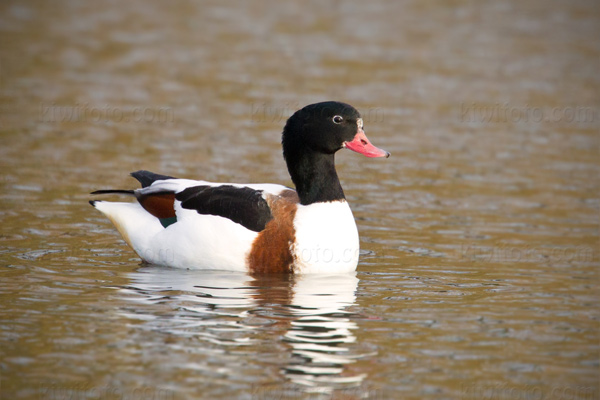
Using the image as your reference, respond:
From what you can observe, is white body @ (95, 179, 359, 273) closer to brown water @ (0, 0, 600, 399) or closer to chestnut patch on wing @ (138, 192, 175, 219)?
chestnut patch on wing @ (138, 192, 175, 219)

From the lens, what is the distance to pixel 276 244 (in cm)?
990

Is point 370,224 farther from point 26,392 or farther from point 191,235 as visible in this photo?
point 26,392

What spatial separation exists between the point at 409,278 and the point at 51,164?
20.9 feet

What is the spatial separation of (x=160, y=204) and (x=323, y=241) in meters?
1.85

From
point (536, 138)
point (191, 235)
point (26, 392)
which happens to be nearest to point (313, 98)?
point (536, 138)

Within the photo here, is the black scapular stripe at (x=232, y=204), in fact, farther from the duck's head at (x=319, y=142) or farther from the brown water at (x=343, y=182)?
the brown water at (x=343, y=182)

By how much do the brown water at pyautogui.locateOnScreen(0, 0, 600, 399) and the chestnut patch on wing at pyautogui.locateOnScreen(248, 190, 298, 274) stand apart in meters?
0.21

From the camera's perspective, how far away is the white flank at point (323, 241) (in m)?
9.87

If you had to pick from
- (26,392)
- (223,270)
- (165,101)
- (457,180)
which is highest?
(165,101)

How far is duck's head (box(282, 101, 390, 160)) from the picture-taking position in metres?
10.2

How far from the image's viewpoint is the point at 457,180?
14344 millimetres

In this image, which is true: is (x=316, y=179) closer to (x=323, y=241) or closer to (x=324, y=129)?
(x=324, y=129)

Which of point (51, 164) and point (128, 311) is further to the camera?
point (51, 164)

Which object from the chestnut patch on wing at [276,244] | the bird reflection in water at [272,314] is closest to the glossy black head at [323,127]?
the chestnut patch on wing at [276,244]
